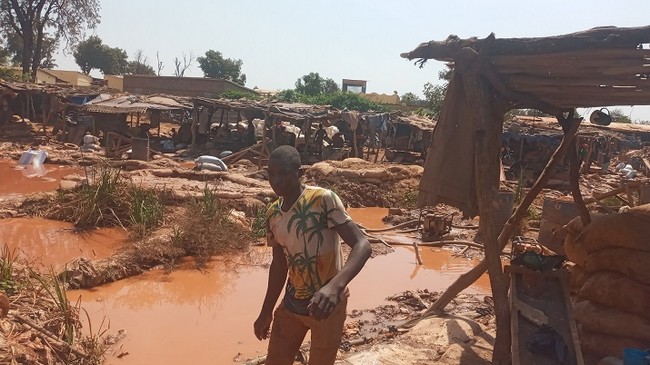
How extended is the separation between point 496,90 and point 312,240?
6.50 ft

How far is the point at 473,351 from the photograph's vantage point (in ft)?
14.6

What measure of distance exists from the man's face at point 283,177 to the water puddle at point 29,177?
1093 cm

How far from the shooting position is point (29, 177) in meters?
14.1

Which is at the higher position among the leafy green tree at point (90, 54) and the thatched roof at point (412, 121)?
the leafy green tree at point (90, 54)

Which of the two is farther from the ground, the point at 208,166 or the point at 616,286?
the point at 616,286

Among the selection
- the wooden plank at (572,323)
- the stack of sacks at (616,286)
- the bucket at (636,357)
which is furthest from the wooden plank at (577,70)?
the bucket at (636,357)

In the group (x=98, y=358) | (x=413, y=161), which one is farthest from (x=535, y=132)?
(x=98, y=358)

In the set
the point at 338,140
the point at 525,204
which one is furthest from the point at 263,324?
Answer: the point at 338,140

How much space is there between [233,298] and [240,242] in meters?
1.85

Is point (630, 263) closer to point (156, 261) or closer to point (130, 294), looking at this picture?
point (130, 294)

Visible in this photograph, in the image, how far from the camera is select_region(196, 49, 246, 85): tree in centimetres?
4803

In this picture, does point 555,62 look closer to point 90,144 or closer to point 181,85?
point 90,144

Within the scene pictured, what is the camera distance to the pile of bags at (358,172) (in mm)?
13508

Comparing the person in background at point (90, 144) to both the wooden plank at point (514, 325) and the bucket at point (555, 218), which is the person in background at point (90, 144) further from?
the wooden plank at point (514, 325)
